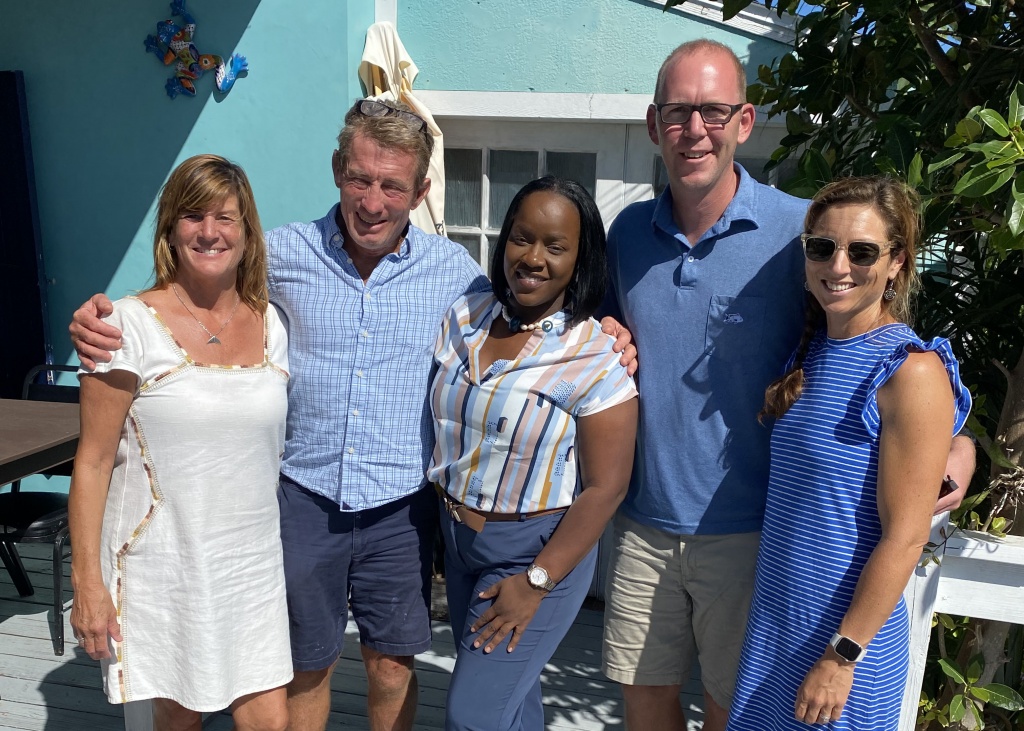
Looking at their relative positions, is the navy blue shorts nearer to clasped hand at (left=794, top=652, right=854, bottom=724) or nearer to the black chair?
clasped hand at (left=794, top=652, right=854, bottom=724)

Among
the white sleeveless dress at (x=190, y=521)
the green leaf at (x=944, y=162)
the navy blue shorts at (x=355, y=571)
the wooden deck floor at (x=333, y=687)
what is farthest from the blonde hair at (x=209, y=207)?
the wooden deck floor at (x=333, y=687)

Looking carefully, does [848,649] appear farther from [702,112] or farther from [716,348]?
[702,112]

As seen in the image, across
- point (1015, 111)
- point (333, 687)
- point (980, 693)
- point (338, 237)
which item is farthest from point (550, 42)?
point (980, 693)

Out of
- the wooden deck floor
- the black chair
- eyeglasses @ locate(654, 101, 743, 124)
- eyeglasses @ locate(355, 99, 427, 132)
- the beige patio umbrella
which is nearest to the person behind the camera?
eyeglasses @ locate(654, 101, 743, 124)

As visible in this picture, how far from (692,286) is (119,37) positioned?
11.3 ft

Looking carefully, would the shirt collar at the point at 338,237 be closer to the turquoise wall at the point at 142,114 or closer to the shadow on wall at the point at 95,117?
the turquoise wall at the point at 142,114

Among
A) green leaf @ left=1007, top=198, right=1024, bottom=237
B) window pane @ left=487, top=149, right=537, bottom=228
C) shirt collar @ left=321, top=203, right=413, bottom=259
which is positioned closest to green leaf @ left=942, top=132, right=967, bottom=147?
green leaf @ left=1007, top=198, right=1024, bottom=237

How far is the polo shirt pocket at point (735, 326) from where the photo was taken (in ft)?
6.50

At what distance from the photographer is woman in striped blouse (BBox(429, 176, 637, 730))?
1.91 meters

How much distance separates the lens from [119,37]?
4199 mm

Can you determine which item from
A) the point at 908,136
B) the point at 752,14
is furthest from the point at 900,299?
the point at 752,14

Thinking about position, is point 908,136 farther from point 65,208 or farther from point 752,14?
point 65,208

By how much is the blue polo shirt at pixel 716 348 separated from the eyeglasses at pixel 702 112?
0.18 metres

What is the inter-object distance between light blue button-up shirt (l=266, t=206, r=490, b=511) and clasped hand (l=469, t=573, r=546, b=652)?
39 cm
